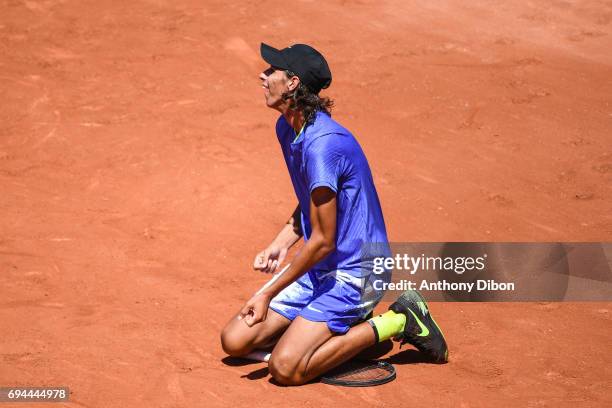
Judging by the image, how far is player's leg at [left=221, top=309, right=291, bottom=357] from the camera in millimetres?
4875

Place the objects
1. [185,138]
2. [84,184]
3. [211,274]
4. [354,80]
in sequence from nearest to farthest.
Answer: [211,274] < [84,184] < [185,138] < [354,80]

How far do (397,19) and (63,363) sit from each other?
659 centimetres

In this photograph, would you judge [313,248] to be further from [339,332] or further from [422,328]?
[422,328]

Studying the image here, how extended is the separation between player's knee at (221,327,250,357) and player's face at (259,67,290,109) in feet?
4.19

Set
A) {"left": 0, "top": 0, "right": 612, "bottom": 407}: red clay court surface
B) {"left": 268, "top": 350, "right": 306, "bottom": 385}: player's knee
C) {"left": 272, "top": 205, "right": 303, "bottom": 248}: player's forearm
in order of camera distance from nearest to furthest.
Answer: {"left": 268, "top": 350, "right": 306, "bottom": 385}: player's knee → {"left": 0, "top": 0, "right": 612, "bottom": 407}: red clay court surface → {"left": 272, "top": 205, "right": 303, "bottom": 248}: player's forearm

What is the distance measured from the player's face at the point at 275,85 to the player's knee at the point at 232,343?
1.28m

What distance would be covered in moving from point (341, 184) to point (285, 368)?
1.01 m

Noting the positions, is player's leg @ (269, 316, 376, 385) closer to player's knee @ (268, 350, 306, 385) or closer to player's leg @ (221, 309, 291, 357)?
player's knee @ (268, 350, 306, 385)

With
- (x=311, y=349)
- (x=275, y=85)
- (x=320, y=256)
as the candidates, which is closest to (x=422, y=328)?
(x=311, y=349)

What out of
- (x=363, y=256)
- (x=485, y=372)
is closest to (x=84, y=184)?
(x=363, y=256)

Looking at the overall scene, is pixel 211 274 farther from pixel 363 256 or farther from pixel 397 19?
pixel 397 19

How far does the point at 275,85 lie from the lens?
470cm

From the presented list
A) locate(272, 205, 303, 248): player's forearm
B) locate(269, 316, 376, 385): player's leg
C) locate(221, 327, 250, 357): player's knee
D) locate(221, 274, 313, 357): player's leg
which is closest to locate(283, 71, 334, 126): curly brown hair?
locate(272, 205, 303, 248): player's forearm

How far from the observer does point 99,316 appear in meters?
5.32
